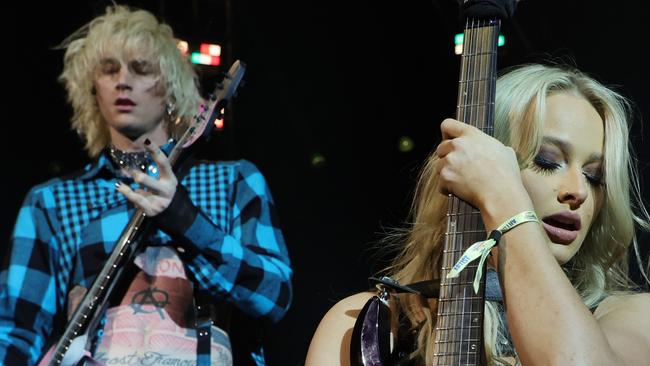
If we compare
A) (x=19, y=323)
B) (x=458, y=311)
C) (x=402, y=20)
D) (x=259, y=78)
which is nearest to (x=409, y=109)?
(x=402, y=20)

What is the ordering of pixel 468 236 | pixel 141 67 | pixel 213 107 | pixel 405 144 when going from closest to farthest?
1. pixel 468 236
2. pixel 213 107
3. pixel 141 67
4. pixel 405 144

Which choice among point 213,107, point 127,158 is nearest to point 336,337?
point 213,107

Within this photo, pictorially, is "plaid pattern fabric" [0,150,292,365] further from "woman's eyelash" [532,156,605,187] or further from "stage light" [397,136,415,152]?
"woman's eyelash" [532,156,605,187]

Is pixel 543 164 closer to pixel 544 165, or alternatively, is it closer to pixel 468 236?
pixel 544 165

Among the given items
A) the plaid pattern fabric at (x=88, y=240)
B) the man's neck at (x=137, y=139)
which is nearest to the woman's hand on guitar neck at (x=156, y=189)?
the plaid pattern fabric at (x=88, y=240)

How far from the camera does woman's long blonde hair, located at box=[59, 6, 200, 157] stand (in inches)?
127

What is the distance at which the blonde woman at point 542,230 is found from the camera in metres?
1.55

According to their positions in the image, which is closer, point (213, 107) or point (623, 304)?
point (623, 304)

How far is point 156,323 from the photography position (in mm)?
2684

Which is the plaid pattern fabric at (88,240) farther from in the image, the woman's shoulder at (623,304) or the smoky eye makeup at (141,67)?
the woman's shoulder at (623,304)

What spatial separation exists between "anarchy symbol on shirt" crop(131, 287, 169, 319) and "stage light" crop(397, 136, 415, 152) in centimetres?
135

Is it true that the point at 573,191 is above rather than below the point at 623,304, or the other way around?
above

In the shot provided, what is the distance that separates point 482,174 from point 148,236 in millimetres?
1383

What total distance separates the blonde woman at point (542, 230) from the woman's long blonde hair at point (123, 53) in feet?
3.94
